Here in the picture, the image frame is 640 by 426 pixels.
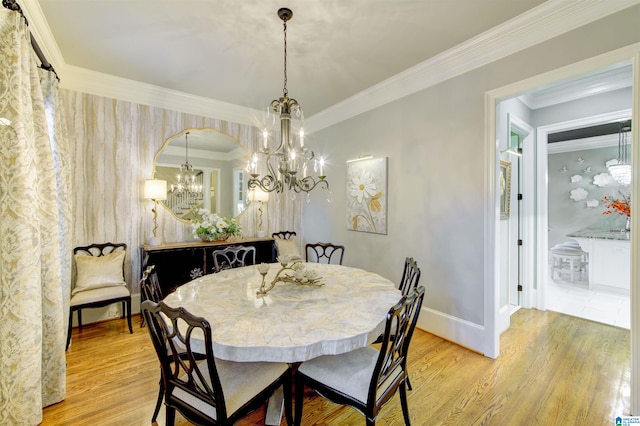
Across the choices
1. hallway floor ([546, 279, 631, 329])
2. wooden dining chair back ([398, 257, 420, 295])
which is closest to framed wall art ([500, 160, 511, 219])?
hallway floor ([546, 279, 631, 329])

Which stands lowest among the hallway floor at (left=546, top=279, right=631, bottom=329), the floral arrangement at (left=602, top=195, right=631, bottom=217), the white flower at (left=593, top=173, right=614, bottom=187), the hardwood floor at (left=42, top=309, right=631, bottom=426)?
the hardwood floor at (left=42, top=309, right=631, bottom=426)

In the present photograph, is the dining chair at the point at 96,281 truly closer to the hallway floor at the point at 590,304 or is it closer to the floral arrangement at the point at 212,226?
the floral arrangement at the point at 212,226

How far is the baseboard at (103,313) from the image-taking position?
3148 mm

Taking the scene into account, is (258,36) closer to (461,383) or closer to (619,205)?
(461,383)

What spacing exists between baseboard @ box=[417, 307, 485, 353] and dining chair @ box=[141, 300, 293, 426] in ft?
6.47

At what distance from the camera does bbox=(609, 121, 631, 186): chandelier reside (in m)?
4.52

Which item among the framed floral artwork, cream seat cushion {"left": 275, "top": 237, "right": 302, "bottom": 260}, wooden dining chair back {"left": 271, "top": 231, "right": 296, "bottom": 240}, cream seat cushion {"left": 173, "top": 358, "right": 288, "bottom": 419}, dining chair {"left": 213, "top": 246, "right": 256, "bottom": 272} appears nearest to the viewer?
cream seat cushion {"left": 173, "top": 358, "right": 288, "bottom": 419}

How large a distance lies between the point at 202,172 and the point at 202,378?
11.0 feet

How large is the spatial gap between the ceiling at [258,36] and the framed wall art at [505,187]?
1.47 m

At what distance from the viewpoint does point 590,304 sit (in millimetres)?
3834

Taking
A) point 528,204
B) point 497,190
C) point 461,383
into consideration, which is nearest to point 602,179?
point 528,204

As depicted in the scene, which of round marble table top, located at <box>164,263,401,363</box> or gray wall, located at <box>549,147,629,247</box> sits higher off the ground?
gray wall, located at <box>549,147,629,247</box>

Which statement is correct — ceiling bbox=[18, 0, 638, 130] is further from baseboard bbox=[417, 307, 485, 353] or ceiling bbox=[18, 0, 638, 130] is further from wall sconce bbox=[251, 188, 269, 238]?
baseboard bbox=[417, 307, 485, 353]

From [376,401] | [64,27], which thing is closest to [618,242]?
[376,401]
